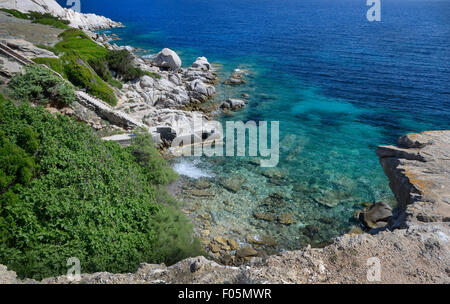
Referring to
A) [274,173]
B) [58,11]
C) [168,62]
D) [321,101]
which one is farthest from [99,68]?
[58,11]

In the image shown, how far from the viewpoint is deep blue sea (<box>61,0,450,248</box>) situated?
20.8m

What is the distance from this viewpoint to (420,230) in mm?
11078

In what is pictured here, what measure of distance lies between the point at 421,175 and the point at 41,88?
2766cm

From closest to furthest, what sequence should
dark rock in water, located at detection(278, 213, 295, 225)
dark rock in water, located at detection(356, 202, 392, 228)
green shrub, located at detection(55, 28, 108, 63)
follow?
1. dark rock in water, located at detection(356, 202, 392, 228)
2. dark rock in water, located at detection(278, 213, 295, 225)
3. green shrub, located at detection(55, 28, 108, 63)

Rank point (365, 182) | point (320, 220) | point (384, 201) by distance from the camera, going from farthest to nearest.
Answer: point (365, 182)
point (384, 201)
point (320, 220)

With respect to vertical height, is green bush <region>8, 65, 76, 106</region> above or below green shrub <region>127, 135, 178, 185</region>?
above

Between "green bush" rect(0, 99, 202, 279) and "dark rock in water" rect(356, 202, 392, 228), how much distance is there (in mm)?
12105

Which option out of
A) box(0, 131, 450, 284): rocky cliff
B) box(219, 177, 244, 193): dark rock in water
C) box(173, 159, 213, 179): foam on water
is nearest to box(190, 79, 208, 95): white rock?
box(173, 159, 213, 179): foam on water

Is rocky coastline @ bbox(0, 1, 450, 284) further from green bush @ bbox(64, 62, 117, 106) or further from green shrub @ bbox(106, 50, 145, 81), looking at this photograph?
green shrub @ bbox(106, 50, 145, 81)

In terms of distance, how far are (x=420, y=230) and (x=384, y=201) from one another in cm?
1113

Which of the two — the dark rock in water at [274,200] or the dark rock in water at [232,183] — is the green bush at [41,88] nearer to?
the dark rock in water at [232,183]

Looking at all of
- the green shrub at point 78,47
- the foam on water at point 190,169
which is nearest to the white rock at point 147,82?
the green shrub at point 78,47
